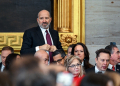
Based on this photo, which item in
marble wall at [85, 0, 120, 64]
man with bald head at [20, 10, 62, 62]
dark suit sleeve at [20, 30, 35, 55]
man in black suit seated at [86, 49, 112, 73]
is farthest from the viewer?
marble wall at [85, 0, 120, 64]

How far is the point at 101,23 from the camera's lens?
6234mm

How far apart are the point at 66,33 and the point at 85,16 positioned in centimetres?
69

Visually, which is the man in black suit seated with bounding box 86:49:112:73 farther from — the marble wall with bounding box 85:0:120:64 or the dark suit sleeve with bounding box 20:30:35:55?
the marble wall with bounding box 85:0:120:64

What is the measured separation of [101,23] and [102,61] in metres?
2.32

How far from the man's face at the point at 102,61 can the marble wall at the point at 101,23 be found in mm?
2025

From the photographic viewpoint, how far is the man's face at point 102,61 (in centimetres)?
401

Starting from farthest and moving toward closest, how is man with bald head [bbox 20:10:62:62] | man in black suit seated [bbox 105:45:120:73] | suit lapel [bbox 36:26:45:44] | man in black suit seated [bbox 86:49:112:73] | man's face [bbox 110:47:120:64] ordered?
man's face [bbox 110:47:120:64], man in black suit seated [bbox 105:45:120:73], suit lapel [bbox 36:26:45:44], man with bald head [bbox 20:10:62:62], man in black suit seated [bbox 86:49:112:73]

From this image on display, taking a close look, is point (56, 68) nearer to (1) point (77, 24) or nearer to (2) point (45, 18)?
(2) point (45, 18)

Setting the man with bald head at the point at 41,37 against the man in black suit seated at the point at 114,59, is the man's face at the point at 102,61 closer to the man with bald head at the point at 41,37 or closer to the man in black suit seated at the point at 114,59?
the man in black suit seated at the point at 114,59

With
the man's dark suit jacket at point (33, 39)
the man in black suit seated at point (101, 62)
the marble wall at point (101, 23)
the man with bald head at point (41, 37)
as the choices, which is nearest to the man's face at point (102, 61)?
the man in black suit seated at point (101, 62)

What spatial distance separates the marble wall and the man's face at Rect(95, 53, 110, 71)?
2.03 meters

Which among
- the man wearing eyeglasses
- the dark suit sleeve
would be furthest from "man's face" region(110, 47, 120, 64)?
the dark suit sleeve

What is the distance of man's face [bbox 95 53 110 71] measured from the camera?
4.01 meters

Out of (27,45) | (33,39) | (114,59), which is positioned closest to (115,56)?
(114,59)
